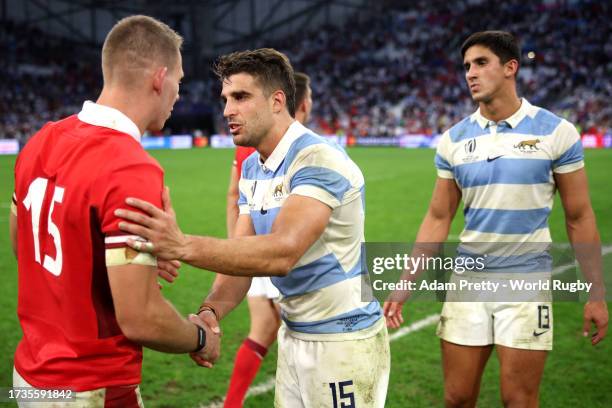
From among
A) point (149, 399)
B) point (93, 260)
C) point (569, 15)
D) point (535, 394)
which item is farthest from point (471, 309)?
point (569, 15)

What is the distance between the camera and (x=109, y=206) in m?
2.14

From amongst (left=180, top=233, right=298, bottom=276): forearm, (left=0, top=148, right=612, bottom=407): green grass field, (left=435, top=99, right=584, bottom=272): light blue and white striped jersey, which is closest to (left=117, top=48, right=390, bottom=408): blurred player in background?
(left=180, top=233, right=298, bottom=276): forearm

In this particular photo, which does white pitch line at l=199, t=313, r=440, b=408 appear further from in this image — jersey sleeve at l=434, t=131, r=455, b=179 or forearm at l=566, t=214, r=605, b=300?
forearm at l=566, t=214, r=605, b=300

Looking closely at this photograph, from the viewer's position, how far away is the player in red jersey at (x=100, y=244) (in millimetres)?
2176

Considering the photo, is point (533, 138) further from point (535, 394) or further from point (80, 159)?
point (80, 159)

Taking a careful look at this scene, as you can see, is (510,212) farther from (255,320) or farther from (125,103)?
(125,103)

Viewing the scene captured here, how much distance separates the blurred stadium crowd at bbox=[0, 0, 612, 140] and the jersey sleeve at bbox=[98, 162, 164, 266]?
3398 centimetres

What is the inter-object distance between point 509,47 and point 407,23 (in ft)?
166

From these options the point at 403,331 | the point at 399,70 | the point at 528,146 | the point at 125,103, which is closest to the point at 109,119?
the point at 125,103

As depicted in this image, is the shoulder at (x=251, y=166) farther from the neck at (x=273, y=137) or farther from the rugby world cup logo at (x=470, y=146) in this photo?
the rugby world cup logo at (x=470, y=146)

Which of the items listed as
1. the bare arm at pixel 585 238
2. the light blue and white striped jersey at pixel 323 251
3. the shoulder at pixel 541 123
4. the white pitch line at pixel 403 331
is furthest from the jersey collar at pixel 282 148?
the white pitch line at pixel 403 331

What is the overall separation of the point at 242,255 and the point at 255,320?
103 inches

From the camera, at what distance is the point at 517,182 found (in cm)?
382

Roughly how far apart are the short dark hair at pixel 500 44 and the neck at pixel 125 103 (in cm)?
237
